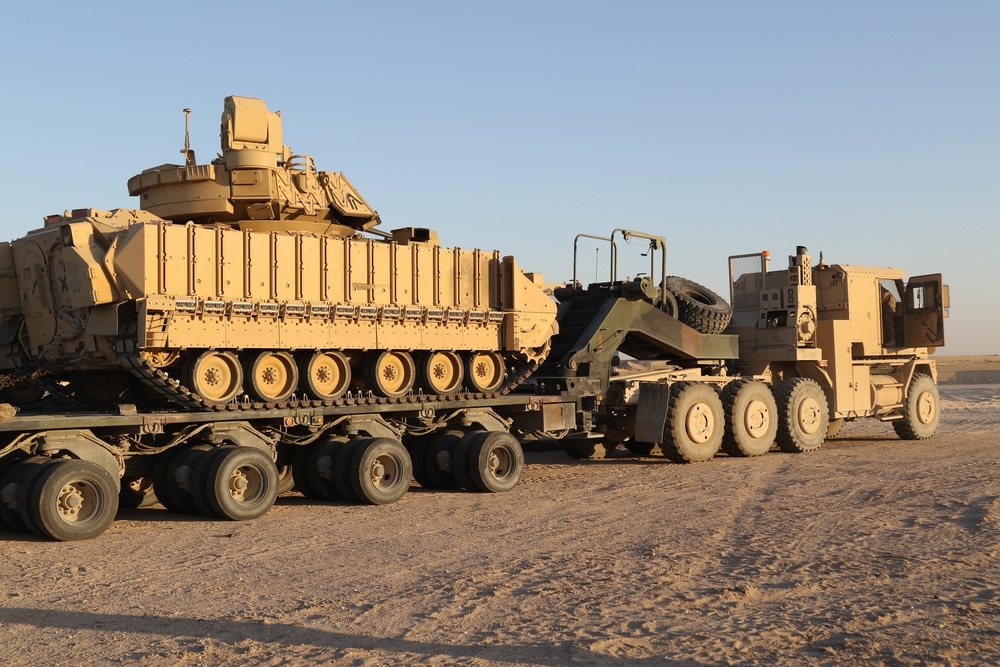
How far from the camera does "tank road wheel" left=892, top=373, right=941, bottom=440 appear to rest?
2458cm

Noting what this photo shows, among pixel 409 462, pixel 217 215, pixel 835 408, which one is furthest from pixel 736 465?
pixel 217 215

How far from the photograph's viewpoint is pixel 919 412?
24781mm

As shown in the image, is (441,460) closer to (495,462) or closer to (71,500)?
(495,462)

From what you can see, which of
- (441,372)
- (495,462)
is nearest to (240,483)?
(441,372)

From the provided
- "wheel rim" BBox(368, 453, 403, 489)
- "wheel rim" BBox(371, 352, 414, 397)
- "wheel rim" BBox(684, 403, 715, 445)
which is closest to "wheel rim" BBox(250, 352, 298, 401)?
"wheel rim" BBox(371, 352, 414, 397)

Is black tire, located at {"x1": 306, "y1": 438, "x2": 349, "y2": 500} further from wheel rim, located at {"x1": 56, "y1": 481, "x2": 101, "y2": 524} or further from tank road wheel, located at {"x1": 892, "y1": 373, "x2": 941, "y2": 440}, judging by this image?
tank road wheel, located at {"x1": 892, "y1": 373, "x2": 941, "y2": 440}

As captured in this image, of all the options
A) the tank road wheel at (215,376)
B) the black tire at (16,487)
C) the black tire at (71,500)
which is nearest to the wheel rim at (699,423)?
the tank road wheel at (215,376)

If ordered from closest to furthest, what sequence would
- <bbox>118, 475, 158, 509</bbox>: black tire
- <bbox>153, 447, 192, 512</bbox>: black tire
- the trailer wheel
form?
1. <bbox>153, 447, 192, 512</bbox>: black tire
2. <bbox>118, 475, 158, 509</bbox>: black tire
3. the trailer wheel

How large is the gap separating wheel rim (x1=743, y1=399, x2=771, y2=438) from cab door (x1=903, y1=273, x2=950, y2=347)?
5.58 metres

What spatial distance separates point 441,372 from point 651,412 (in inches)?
187

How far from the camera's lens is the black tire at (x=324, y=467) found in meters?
14.8

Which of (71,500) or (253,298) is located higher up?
(253,298)

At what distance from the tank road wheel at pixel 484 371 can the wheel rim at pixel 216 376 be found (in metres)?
3.80

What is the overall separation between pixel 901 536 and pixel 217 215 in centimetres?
978
